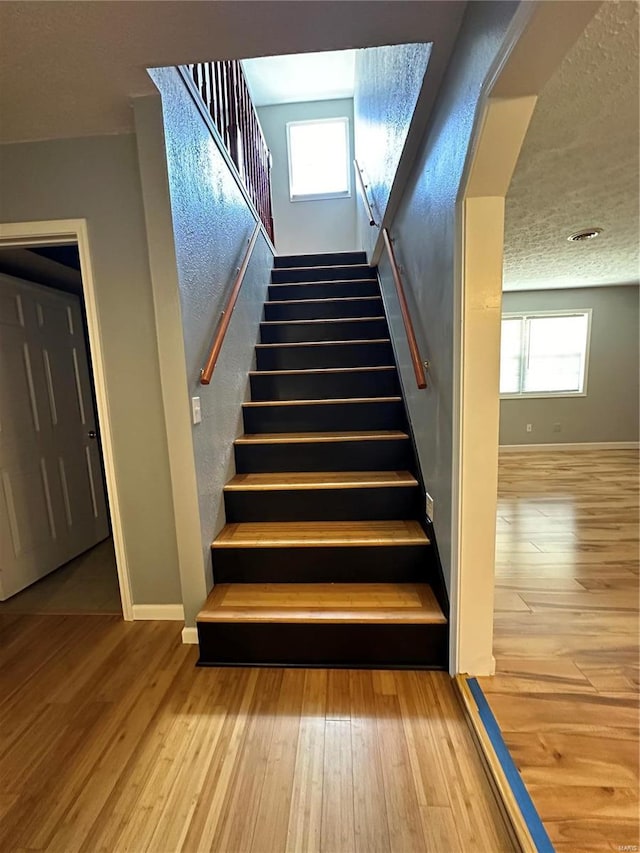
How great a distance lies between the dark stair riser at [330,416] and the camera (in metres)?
2.38

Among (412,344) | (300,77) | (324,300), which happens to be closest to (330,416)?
(412,344)

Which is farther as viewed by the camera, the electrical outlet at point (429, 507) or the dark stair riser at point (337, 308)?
the dark stair riser at point (337, 308)

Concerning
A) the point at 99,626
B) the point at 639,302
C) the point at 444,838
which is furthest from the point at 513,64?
the point at 639,302

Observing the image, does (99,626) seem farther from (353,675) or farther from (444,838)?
(444,838)

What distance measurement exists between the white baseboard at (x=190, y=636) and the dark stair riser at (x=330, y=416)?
1.23m

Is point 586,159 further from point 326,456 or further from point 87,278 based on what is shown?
point 87,278

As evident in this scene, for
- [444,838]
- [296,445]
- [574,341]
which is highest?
[574,341]

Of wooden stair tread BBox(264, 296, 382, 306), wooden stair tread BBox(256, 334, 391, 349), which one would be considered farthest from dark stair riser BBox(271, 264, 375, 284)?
wooden stair tread BBox(256, 334, 391, 349)

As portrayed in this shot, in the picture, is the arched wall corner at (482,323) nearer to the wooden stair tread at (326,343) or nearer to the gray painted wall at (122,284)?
the gray painted wall at (122,284)

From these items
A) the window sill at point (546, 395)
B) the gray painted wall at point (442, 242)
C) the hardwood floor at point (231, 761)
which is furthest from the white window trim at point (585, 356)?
the hardwood floor at point (231, 761)

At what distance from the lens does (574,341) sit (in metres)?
5.30

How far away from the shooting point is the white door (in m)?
2.27

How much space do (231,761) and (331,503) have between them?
1.08 m

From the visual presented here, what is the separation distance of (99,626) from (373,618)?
143 cm
